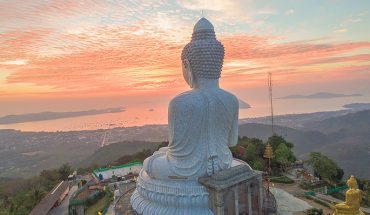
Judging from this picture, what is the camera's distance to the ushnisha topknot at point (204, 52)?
17469 millimetres

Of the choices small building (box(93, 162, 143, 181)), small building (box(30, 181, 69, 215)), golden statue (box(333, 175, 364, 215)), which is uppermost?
golden statue (box(333, 175, 364, 215))

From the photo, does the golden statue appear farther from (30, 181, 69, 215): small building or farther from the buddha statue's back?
(30, 181, 69, 215): small building

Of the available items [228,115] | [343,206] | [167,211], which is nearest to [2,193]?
[167,211]

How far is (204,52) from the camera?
57.1 feet

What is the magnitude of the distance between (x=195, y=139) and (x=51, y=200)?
13582 mm

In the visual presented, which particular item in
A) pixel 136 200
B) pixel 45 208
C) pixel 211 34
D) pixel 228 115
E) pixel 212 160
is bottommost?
pixel 45 208

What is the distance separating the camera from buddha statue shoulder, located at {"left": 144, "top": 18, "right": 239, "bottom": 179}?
1686 cm

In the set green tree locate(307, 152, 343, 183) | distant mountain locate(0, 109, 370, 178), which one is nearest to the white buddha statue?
green tree locate(307, 152, 343, 183)


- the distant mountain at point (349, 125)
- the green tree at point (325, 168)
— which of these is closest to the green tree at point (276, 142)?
the green tree at point (325, 168)

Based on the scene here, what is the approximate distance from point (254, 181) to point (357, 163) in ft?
170

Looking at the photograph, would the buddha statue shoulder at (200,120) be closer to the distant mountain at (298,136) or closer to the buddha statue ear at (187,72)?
the buddha statue ear at (187,72)

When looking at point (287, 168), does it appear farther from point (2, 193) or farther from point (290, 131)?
point (290, 131)

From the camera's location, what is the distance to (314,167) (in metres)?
27.9

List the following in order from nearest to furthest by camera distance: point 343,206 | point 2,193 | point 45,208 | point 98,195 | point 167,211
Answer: point 343,206 → point 167,211 → point 45,208 → point 98,195 → point 2,193
